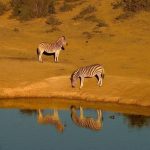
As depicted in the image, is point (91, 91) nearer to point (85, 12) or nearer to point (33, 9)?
point (85, 12)

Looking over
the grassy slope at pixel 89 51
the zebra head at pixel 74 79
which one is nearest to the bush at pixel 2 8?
the grassy slope at pixel 89 51

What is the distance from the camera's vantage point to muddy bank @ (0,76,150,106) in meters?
34.1

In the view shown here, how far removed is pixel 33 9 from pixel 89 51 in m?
16.0

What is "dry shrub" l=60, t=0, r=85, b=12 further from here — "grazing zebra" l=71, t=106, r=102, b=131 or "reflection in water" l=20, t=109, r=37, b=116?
"grazing zebra" l=71, t=106, r=102, b=131

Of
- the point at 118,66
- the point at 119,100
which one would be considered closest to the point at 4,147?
the point at 119,100

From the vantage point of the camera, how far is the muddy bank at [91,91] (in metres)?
34.1

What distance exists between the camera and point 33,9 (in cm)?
6081

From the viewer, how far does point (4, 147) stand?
25688mm

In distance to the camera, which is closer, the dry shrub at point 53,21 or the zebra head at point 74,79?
the zebra head at point 74,79

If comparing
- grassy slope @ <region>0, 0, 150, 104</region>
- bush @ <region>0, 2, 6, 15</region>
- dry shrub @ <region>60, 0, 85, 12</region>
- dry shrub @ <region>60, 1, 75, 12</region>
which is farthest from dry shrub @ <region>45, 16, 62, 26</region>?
bush @ <region>0, 2, 6, 15</region>

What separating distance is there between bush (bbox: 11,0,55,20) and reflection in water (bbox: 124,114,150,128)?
30.3 m

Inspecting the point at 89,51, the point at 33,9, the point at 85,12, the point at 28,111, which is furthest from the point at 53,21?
the point at 28,111

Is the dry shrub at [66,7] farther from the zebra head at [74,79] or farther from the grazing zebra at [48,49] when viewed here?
the zebra head at [74,79]

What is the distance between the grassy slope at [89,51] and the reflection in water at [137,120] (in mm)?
2138
